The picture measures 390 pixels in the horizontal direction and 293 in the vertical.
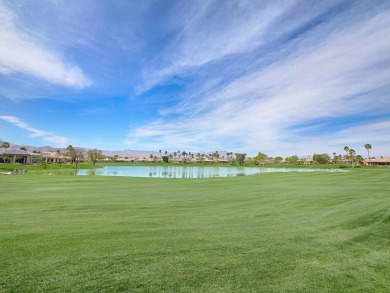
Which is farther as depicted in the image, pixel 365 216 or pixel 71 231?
pixel 365 216

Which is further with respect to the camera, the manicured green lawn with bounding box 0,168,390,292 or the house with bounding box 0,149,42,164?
the house with bounding box 0,149,42,164

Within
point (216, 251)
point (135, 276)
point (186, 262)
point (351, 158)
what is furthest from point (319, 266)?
point (351, 158)

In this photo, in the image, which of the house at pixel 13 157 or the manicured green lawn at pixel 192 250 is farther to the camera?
the house at pixel 13 157

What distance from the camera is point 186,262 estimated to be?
444cm

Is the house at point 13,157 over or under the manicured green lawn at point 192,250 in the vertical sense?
over

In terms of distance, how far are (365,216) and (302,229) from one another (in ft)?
9.59

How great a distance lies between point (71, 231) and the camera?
20.0 feet

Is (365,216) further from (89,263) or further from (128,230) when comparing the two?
(89,263)

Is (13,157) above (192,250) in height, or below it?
above

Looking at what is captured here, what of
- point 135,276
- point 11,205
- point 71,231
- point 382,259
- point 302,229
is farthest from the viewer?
point 11,205

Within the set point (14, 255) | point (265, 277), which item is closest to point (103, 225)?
point (14, 255)

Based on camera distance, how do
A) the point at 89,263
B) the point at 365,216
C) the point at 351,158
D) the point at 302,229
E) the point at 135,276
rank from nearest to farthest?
1. the point at 135,276
2. the point at 89,263
3. the point at 302,229
4. the point at 365,216
5. the point at 351,158

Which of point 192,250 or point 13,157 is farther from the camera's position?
point 13,157

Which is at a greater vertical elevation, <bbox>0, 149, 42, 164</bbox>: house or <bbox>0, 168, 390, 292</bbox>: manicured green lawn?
<bbox>0, 149, 42, 164</bbox>: house
